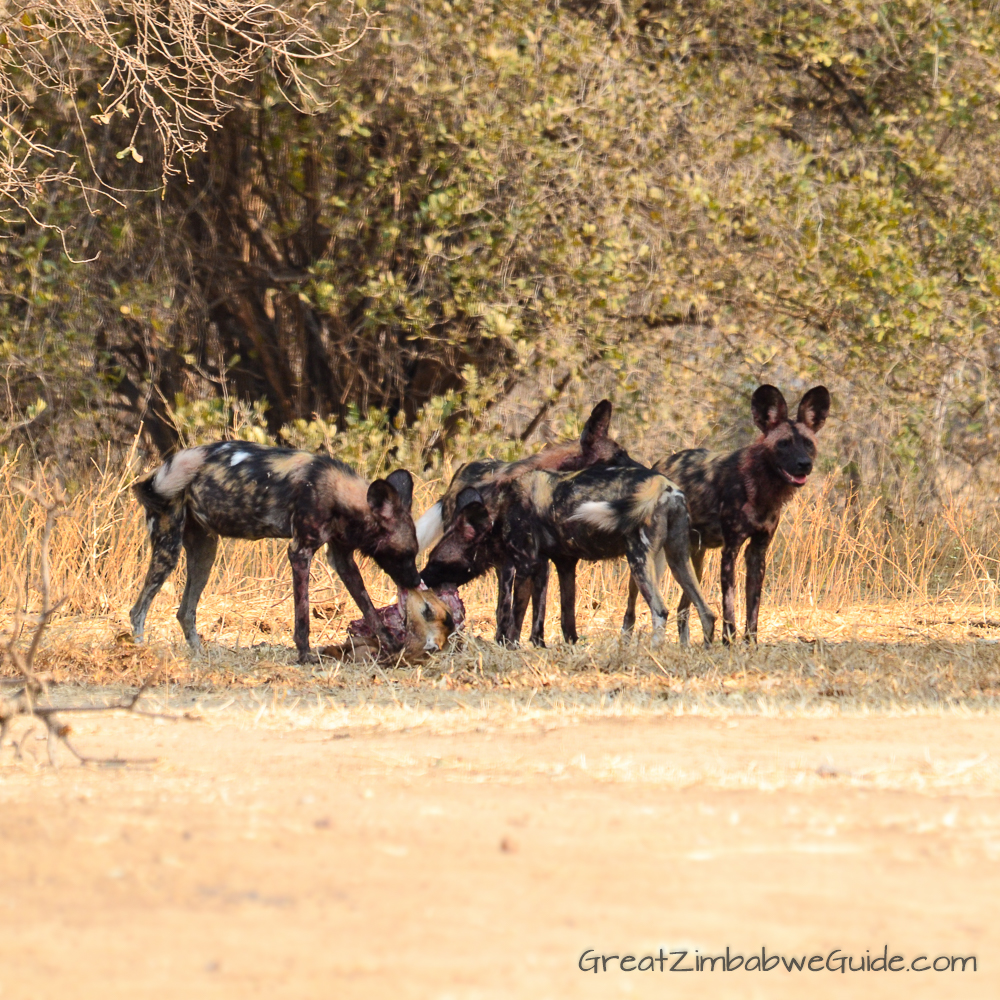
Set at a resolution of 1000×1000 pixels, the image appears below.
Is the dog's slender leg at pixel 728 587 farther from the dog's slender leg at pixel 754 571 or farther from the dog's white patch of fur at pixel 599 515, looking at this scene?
the dog's white patch of fur at pixel 599 515

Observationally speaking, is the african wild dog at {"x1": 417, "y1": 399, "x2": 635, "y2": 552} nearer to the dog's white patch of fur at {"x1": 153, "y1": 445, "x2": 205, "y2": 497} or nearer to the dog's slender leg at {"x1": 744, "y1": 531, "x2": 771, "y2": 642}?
the dog's slender leg at {"x1": 744, "y1": 531, "x2": 771, "y2": 642}

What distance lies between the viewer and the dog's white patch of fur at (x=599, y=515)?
278 inches

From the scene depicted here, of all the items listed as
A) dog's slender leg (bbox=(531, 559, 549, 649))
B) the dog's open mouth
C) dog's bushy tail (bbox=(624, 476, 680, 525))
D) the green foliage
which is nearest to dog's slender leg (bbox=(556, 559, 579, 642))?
dog's slender leg (bbox=(531, 559, 549, 649))

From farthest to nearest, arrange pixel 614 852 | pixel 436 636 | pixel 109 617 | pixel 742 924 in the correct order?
1. pixel 109 617
2. pixel 436 636
3. pixel 614 852
4. pixel 742 924

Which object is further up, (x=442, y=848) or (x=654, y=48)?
(x=654, y=48)

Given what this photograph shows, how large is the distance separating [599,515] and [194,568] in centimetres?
238

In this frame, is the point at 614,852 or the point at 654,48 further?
the point at 654,48

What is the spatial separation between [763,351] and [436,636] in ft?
17.0

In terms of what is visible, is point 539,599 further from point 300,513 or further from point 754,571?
point 300,513

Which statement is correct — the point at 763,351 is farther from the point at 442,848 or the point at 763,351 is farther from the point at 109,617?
the point at 442,848

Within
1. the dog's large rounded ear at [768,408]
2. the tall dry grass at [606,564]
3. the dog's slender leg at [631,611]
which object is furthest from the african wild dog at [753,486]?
the tall dry grass at [606,564]

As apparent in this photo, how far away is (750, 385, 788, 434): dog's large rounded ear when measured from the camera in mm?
7422

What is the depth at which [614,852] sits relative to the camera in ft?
9.69

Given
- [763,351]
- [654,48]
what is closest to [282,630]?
[763,351]
